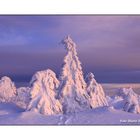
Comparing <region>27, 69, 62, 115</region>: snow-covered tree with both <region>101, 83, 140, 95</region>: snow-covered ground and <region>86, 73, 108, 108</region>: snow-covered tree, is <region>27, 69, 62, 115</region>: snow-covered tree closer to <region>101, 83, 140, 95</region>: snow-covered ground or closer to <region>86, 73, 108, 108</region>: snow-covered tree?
<region>86, 73, 108, 108</region>: snow-covered tree

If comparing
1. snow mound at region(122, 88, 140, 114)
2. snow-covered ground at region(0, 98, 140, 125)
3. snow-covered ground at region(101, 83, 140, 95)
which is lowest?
snow-covered ground at region(0, 98, 140, 125)

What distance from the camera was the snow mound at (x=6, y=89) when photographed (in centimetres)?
287

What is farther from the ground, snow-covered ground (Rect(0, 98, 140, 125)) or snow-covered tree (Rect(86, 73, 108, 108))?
snow-covered tree (Rect(86, 73, 108, 108))

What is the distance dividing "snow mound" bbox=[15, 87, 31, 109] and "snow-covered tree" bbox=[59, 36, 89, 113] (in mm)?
270

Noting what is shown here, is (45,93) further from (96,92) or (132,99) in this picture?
(132,99)

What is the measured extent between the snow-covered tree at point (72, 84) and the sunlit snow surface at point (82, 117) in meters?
0.07

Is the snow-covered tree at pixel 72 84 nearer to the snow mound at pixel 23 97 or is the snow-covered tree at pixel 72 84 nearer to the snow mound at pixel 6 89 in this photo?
the snow mound at pixel 23 97

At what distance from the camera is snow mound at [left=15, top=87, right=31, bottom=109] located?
2879 mm

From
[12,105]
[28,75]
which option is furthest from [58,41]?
[12,105]

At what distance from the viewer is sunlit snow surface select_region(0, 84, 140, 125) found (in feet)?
9.40

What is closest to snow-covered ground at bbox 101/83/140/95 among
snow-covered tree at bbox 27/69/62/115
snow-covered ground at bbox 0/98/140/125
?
snow-covered ground at bbox 0/98/140/125

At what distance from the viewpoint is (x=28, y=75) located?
288cm
